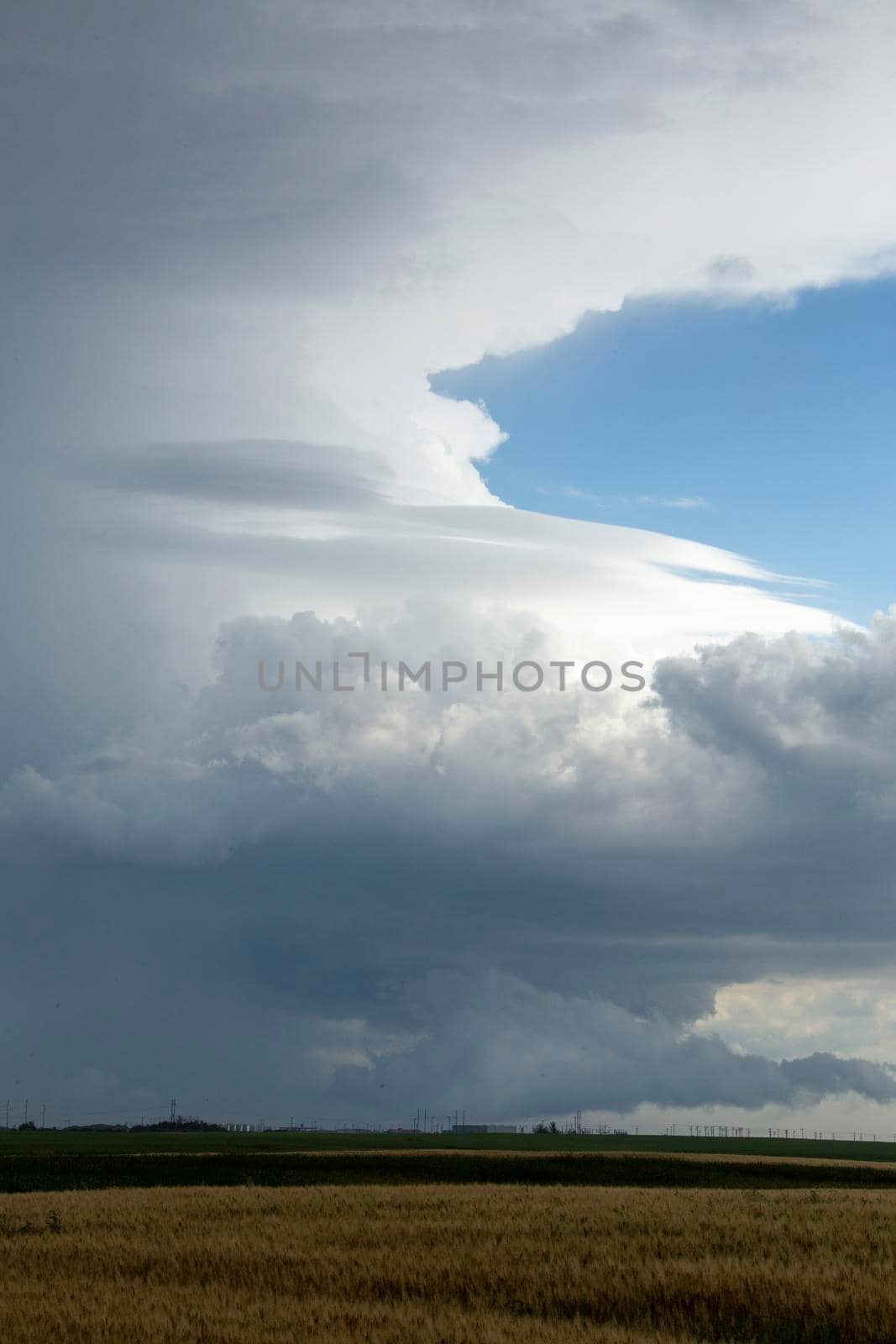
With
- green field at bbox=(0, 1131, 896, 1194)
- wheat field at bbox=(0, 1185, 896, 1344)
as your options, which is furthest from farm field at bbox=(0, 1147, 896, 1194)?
wheat field at bbox=(0, 1185, 896, 1344)

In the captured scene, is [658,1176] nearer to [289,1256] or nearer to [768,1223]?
[768,1223]

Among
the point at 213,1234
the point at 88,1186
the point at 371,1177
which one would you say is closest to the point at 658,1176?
the point at 371,1177

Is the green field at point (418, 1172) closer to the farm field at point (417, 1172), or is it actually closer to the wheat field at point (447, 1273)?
the farm field at point (417, 1172)

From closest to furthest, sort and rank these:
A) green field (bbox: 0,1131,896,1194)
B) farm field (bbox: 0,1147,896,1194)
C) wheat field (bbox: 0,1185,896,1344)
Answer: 1. wheat field (bbox: 0,1185,896,1344)
2. farm field (bbox: 0,1147,896,1194)
3. green field (bbox: 0,1131,896,1194)

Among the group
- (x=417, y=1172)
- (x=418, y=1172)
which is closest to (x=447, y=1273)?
(x=417, y=1172)

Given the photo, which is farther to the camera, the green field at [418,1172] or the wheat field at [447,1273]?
the green field at [418,1172]

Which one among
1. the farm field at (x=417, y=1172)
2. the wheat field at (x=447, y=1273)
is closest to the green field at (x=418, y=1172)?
the farm field at (x=417, y=1172)

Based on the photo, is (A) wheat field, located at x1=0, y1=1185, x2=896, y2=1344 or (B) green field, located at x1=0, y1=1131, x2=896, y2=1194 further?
(B) green field, located at x1=0, y1=1131, x2=896, y2=1194

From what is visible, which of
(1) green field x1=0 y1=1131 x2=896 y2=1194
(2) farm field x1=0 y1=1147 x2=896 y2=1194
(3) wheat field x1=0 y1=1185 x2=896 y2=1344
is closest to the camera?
(3) wheat field x1=0 y1=1185 x2=896 y2=1344

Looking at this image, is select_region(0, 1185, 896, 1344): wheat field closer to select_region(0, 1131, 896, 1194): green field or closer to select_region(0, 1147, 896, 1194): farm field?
select_region(0, 1147, 896, 1194): farm field
